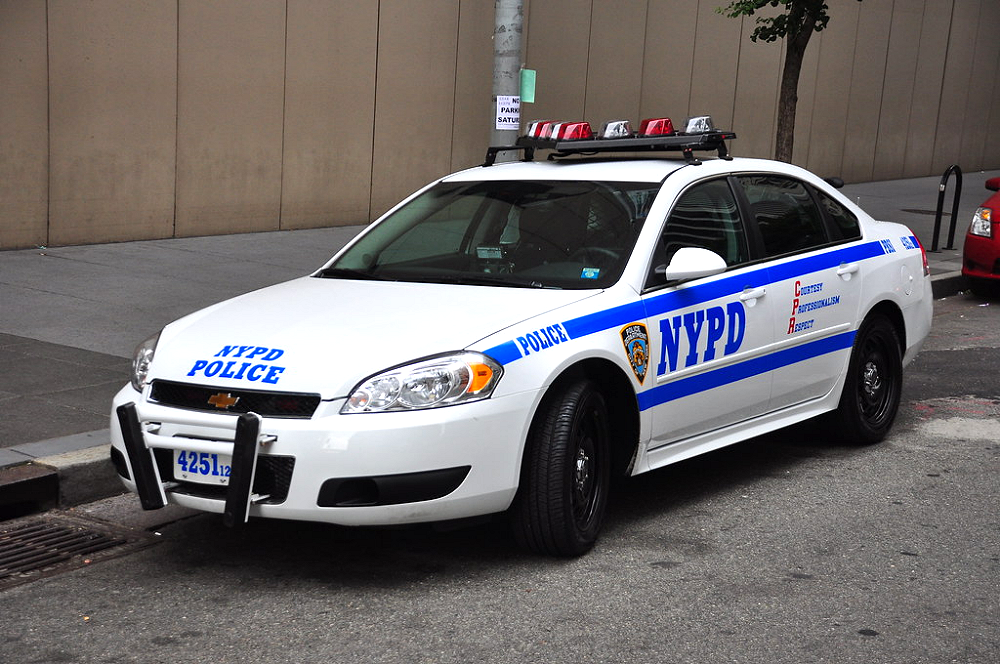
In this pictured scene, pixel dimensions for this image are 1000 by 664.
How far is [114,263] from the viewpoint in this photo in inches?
447

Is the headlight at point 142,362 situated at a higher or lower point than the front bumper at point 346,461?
higher

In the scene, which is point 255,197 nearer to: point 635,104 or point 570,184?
point 635,104

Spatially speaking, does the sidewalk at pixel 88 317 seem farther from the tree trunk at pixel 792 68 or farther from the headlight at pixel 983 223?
the tree trunk at pixel 792 68

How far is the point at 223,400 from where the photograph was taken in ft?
14.9

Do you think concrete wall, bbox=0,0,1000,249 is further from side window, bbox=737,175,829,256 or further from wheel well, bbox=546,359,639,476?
wheel well, bbox=546,359,639,476

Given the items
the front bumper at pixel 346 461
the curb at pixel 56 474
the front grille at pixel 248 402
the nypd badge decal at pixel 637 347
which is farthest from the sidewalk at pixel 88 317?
the nypd badge decal at pixel 637 347

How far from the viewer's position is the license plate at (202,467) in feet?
14.8

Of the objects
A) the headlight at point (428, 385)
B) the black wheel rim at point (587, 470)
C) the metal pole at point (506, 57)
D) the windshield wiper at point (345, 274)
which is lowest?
the black wheel rim at point (587, 470)

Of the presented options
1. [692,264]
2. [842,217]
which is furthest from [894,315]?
[692,264]

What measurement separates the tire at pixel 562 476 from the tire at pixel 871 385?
210 cm

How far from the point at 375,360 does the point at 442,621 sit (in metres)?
0.92

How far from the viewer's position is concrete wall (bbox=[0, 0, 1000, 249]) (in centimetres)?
1180

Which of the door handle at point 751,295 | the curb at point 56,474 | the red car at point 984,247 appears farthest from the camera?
the red car at point 984,247

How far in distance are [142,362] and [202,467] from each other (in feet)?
2.26
